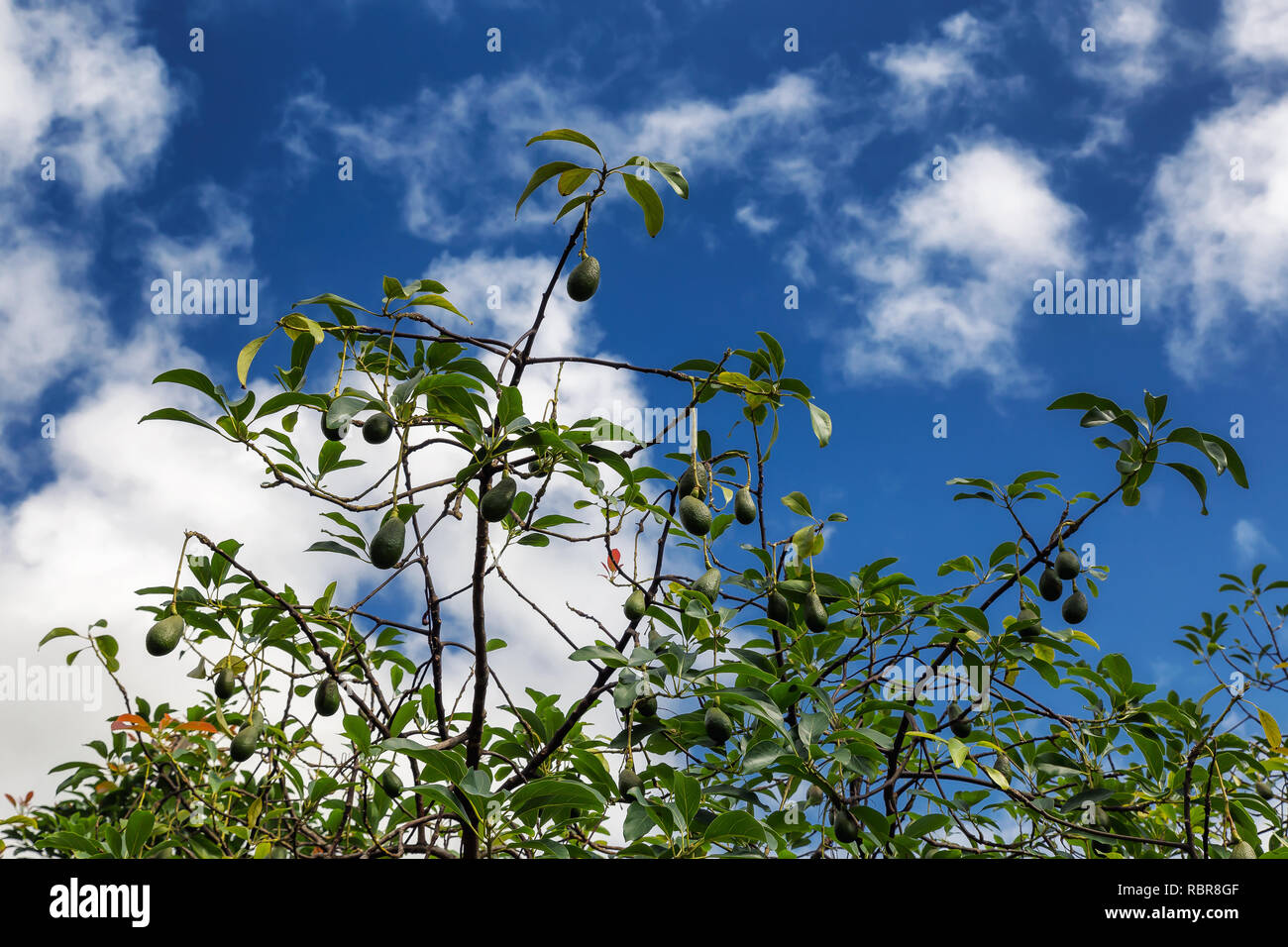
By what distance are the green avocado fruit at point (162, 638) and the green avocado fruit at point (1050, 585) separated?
1790 millimetres

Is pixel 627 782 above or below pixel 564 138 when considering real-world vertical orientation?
below

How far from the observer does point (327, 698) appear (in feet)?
5.74

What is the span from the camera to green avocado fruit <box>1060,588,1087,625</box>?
1984mm

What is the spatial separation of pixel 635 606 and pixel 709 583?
0.52 feet

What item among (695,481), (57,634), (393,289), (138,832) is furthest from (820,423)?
(57,634)

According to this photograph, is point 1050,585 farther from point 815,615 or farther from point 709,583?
point 709,583

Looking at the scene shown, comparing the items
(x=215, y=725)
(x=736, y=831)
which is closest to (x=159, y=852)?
(x=215, y=725)

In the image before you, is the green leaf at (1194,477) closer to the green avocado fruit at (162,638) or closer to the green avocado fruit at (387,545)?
the green avocado fruit at (387,545)

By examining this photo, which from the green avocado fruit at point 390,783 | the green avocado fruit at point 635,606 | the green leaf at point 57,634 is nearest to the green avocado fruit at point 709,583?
the green avocado fruit at point 635,606

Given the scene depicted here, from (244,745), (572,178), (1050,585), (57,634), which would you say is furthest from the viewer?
(57,634)

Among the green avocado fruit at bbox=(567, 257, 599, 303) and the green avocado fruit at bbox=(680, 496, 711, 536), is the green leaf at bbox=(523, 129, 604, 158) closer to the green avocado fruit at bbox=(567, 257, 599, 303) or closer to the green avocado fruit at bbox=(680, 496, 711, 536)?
the green avocado fruit at bbox=(567, 257, 599, 303)

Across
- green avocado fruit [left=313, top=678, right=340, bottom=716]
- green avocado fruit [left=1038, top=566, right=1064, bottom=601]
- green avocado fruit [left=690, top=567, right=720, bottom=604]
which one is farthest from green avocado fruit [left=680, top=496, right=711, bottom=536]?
green avocado fruit [left=1038, top=566, right=1064, bottom=601]
